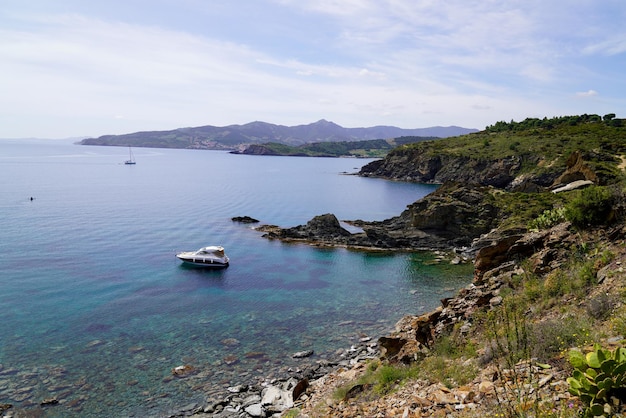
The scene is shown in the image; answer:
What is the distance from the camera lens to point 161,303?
35812mm

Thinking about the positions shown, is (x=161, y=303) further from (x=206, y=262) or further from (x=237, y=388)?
(x=237, y=388)

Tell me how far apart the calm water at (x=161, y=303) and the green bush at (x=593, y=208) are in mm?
15488

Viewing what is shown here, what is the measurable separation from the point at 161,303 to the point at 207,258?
11752 mm

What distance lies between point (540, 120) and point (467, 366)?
167m

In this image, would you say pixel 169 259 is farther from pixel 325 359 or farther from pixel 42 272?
pixel 325 359

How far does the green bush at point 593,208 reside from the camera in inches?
744

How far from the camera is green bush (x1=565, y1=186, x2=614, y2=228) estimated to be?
1889 cm

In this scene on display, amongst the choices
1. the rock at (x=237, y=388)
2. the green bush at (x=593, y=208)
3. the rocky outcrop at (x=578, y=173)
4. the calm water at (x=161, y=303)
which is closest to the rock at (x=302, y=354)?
the calm water at (x=161, y=303)

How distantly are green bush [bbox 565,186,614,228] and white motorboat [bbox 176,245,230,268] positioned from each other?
122 ft

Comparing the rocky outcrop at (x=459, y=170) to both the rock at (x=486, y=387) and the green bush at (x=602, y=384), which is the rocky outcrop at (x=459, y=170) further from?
the green bush at (x=602, y=384)

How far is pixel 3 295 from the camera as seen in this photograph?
35875mm

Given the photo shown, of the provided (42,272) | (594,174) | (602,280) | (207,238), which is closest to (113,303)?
(42,272)

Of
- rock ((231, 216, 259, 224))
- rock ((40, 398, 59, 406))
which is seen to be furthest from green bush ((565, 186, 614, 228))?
rock ((231, 216, 259, 224))

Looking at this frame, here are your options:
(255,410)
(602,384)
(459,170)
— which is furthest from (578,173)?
(602,384)
